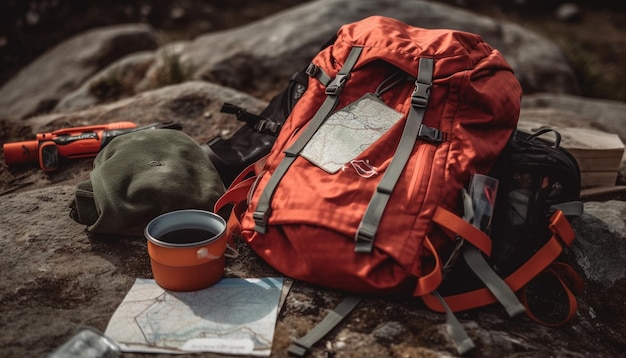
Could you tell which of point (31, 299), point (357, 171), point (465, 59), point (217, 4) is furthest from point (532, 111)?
point (217, 4)

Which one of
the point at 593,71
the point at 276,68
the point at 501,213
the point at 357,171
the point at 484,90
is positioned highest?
the point at 484,90

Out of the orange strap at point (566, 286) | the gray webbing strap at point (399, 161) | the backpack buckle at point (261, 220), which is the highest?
the gray webbing strap at point (399, 161)

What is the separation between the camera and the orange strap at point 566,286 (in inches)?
83.0

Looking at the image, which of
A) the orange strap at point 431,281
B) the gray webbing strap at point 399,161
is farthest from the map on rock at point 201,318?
the orange strap at point 431,281

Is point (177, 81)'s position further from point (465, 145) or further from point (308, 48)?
point (465, 145)

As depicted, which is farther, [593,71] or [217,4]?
[217,4]

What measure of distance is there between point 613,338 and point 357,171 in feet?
4.12

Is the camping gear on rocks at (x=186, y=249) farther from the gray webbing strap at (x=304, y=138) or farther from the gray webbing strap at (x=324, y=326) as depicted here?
the gray webbing strap at (x=324, y=326)

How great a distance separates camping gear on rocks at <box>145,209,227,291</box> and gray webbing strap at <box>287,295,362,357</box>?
46 cm

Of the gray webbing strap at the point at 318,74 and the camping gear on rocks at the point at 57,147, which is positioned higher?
the gray webbing strap at the point at 318,74

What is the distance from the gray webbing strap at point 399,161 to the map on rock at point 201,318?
1.45ft

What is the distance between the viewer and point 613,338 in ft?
7.34

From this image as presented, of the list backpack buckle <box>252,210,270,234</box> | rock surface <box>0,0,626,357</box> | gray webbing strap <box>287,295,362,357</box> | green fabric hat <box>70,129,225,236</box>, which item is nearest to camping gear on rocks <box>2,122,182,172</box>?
rock surface <box>0,0,626,357</box>

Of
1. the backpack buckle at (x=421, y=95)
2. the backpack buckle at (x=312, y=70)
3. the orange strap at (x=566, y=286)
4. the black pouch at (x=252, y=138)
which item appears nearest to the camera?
the orange strap at (x=566, y=286)
